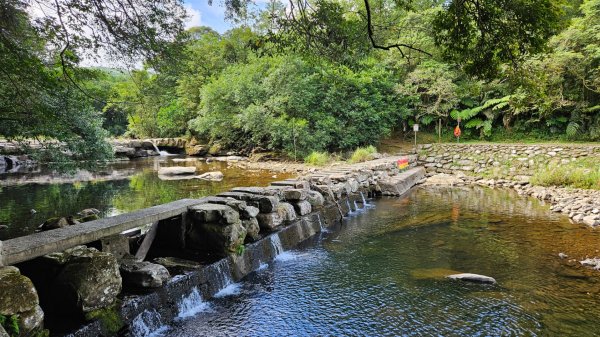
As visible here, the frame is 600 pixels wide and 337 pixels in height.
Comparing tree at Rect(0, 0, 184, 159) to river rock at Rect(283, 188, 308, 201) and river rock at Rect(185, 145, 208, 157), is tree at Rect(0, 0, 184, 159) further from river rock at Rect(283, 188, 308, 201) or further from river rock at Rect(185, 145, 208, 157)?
river rock at Rect(185, 145, 208, 157)

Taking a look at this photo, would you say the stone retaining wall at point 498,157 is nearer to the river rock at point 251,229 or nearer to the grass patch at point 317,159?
the grass patch at point 317,159

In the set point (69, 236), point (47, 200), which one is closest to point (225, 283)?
point (69, 236)

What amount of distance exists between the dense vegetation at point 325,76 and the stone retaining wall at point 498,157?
1.99 metres

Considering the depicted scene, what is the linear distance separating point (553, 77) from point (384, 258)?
13902mm

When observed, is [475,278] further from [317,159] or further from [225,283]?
[317,159]

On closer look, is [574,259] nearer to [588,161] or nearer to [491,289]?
[491,289]

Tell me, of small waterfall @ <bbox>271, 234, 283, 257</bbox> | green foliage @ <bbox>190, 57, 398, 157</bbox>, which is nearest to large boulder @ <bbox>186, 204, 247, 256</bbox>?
small waterfall @ <bbox>271, 234, 283, 257</bbox>

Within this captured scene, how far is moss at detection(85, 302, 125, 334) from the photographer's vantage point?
137 inches

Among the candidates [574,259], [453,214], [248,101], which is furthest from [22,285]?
[248,101]

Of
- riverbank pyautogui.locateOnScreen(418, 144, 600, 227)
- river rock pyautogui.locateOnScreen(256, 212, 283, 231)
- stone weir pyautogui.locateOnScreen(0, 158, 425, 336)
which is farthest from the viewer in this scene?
riverbank pyautogui.locateOnScreen(418, 144, 600, 227)

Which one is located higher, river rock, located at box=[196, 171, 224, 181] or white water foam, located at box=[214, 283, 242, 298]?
river rock, located at box=[196, 171, 224, 181]

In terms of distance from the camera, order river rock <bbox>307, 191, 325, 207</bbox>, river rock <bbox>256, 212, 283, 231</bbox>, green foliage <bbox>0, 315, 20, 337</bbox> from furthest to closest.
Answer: river rock <bbox>307, 191, 325, 207</bbox>
river rock <bbox>256, 212, 283, 231</bbox>
green foliage <bbox>0, 315, 20, 337</bbox>

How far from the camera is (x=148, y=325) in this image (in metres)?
3.88

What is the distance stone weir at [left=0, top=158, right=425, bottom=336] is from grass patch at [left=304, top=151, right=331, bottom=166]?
951 centimetres
